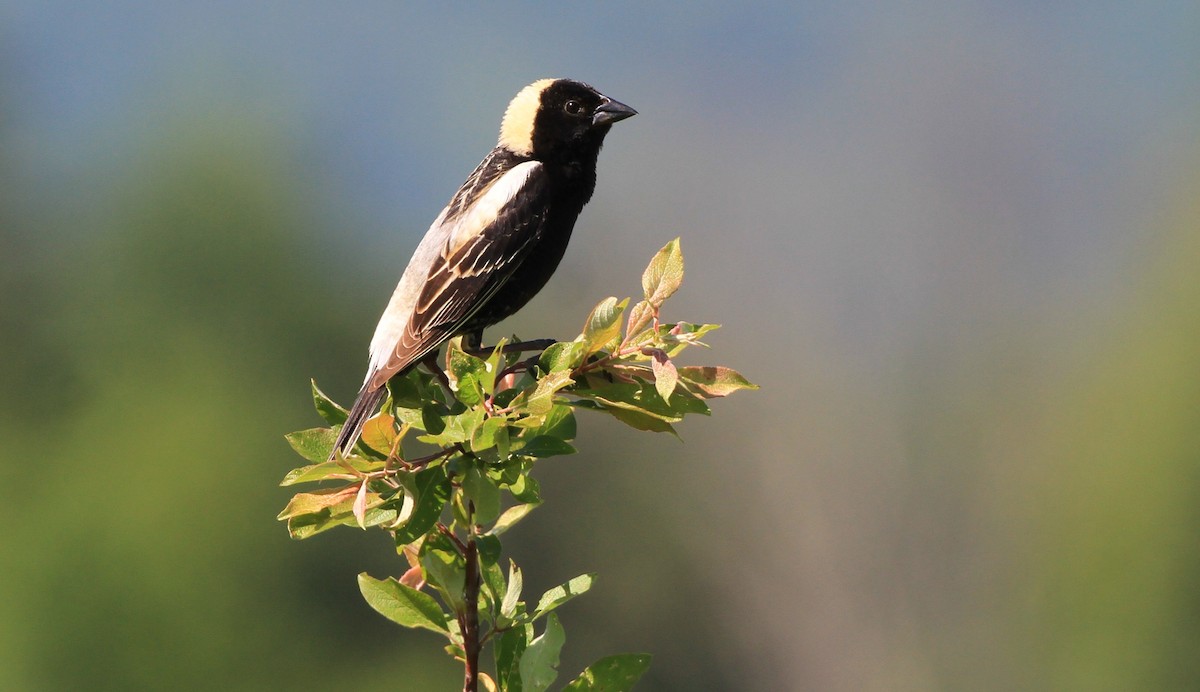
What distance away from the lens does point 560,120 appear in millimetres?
3387

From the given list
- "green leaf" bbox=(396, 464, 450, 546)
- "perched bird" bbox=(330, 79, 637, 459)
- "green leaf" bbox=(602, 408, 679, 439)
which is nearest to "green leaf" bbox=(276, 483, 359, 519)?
"green leaf" bbox=(396, 464, 450, 546)

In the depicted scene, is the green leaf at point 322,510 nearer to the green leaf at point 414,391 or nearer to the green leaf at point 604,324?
the green leaf at point 414,391

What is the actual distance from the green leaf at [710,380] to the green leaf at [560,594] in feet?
1.14

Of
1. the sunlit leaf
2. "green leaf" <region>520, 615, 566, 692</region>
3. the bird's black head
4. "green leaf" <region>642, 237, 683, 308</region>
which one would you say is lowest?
"green leaf" <region>520, 615, 566, 692</region>

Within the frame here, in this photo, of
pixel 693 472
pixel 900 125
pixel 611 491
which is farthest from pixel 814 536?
pixel 900 125

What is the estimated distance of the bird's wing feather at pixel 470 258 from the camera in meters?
2.76

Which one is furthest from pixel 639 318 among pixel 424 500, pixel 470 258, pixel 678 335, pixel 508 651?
pixel 470 258

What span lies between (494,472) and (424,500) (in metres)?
0.11

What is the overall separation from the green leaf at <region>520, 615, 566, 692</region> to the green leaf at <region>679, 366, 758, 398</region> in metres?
0.43

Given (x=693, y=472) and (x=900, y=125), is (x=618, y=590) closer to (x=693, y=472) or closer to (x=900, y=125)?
(x=693, y=472)

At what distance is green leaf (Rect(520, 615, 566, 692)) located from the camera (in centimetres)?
166

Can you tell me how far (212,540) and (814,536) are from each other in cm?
2197

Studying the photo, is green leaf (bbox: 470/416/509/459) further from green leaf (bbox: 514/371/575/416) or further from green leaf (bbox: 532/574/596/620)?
green leaf (bbox: 532/574/596/620)

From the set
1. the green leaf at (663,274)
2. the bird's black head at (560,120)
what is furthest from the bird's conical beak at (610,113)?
the green leaf at (663,274)
